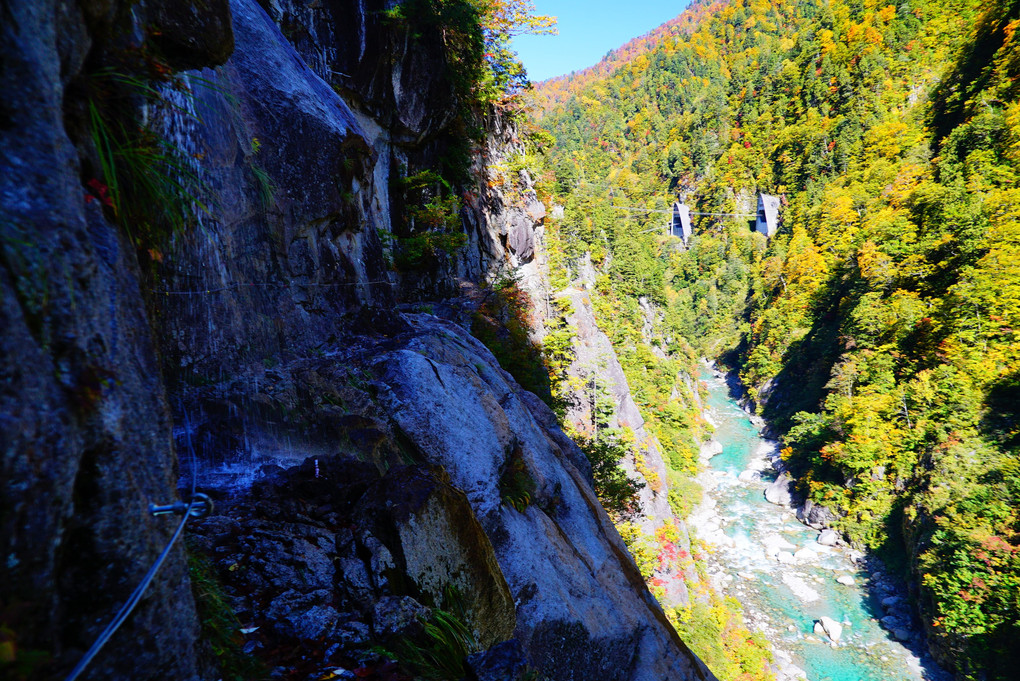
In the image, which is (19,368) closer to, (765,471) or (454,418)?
(454,418)

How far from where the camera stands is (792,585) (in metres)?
25.5

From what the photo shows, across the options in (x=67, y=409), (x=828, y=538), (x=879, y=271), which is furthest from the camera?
(x=879, y=271)

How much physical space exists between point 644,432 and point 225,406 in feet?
102

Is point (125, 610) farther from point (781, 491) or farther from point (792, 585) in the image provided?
point (781, 491)

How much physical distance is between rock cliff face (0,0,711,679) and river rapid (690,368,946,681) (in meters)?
18.2

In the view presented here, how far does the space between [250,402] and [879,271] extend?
4386cm

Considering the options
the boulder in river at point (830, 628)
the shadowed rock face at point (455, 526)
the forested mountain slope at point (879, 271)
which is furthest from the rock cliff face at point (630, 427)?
the shadowed rock face at point (455, 526)

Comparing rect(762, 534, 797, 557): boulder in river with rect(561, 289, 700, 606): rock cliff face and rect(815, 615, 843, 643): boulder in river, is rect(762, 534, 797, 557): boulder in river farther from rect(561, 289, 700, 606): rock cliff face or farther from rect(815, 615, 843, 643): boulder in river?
rect(815, 615, 843, 643): boulder in river

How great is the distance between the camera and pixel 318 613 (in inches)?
116

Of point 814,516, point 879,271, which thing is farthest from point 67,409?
point 879,271

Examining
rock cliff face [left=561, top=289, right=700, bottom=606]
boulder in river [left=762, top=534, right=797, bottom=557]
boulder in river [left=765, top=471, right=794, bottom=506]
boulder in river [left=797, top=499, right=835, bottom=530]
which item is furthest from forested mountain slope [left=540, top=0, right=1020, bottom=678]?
rock cliff face [left=561, top=289, right=700, bottom=606]

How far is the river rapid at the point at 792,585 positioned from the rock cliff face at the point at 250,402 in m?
18.2

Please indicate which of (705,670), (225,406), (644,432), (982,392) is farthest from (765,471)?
(225,406)

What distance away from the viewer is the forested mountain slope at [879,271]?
22.4m
